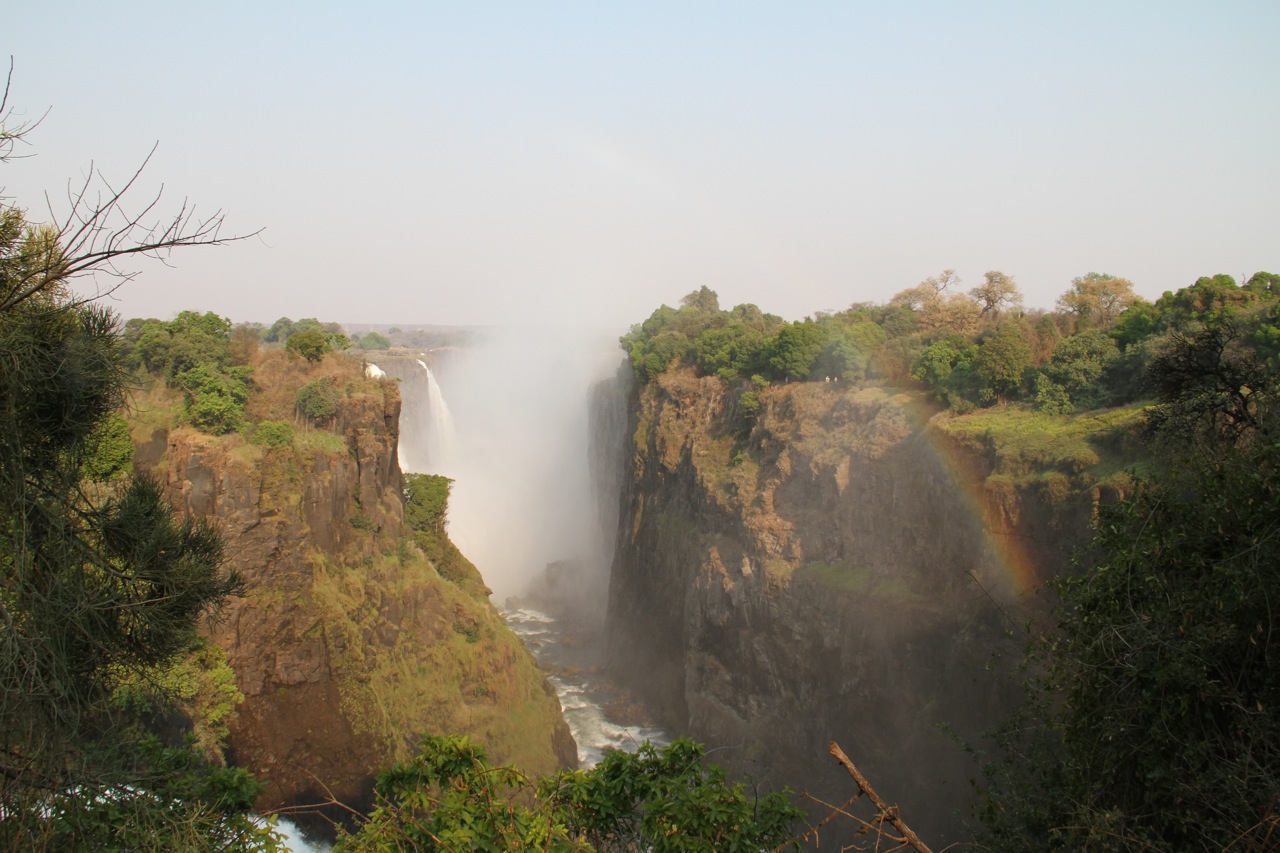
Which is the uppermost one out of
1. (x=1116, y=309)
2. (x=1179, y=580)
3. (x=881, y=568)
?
(x=1116, y=309)

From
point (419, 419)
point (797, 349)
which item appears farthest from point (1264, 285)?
point (419, 419)

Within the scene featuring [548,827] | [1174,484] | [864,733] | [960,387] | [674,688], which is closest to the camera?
[548,827]

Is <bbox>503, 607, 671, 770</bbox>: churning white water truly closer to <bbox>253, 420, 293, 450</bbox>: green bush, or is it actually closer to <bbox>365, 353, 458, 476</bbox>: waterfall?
<bbox>253, 420, 293, 450</bbox>: green bush

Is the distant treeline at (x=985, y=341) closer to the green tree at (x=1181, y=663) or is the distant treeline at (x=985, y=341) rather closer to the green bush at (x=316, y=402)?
the green tree at (x=1181, y=663)

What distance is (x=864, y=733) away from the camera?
74.3ft

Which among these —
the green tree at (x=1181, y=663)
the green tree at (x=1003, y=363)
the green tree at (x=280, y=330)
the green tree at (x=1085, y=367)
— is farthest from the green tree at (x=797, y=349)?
the green tree at (x=280, y=330)

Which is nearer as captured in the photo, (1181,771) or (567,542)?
(1181,771)

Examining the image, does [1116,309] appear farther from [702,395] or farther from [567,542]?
[567,542]

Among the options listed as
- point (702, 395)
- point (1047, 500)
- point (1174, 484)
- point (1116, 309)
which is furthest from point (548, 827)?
point (1116, 309)

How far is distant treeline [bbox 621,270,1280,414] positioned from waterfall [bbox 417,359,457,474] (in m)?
15.6

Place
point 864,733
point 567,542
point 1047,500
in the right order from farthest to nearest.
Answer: point 567,542, point 864,733, point 1047,500

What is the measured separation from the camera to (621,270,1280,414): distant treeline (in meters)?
21.8

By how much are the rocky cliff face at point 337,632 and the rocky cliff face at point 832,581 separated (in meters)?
6.54

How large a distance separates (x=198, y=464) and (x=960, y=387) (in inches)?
863
